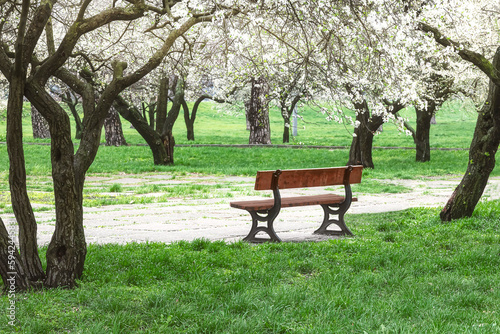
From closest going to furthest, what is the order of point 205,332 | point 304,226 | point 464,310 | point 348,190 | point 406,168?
point 205,332
point 464,310
point 348,190
point 304,226
point 406,168

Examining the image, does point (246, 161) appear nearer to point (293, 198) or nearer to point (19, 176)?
point (293, 198)

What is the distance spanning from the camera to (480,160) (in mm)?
8531

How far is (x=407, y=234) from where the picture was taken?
7.75 m

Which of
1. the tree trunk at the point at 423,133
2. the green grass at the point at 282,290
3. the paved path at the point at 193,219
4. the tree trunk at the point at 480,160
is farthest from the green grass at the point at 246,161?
the green grass at the point at 282,290

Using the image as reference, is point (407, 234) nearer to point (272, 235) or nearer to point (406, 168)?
point (272, 235)

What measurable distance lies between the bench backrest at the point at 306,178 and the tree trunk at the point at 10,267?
3.26 m

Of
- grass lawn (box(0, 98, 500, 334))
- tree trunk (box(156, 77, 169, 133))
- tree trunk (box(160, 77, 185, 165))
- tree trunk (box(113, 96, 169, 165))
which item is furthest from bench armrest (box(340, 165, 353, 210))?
tree trunk (box(156, 77, 169, 133))

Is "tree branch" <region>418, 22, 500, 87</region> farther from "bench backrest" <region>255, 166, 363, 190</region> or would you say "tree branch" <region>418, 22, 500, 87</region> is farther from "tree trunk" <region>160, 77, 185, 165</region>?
"tree trunk" <region>160, 77, 185, 165</region>

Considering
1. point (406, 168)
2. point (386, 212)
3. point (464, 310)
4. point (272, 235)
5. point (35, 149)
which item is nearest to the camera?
point (464, 310)

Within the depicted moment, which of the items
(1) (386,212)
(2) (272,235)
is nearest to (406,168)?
(1) (386,212)

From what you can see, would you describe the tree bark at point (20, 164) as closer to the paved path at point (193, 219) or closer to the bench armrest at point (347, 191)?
the paved path at point (193, 219)

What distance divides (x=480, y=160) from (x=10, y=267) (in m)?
6.53

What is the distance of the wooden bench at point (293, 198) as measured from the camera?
7512 millimetres

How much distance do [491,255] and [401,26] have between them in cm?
267
